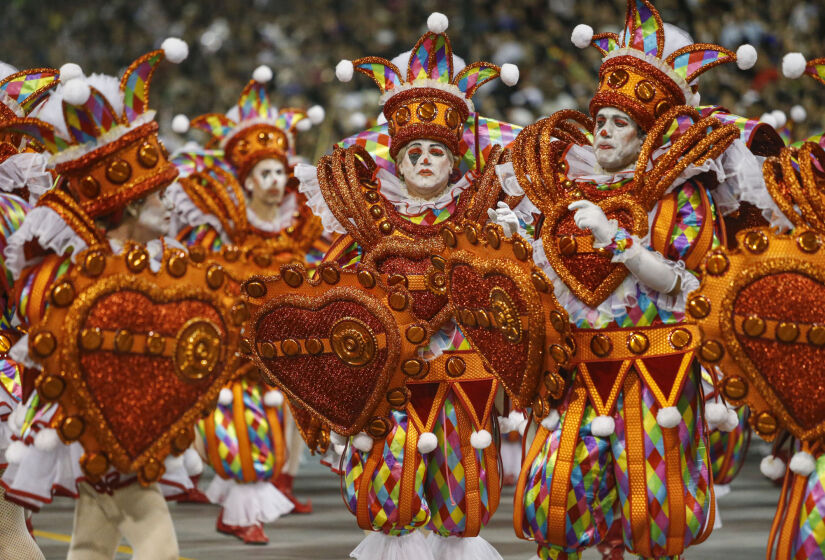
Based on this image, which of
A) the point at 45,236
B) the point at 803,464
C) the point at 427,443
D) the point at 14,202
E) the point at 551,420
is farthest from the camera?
the point at 427,443

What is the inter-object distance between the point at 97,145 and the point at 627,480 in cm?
202

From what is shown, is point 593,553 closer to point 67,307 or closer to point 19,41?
point 67,307

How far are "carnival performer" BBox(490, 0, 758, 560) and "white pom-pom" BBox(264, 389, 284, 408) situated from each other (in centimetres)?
320

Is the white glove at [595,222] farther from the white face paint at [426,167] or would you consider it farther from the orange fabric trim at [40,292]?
the orange fabric trim at [40,292]

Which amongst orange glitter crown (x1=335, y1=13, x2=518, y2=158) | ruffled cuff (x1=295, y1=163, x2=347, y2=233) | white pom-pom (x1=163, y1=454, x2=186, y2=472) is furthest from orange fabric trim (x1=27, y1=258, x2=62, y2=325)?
orange glitter crown (x1=335, y1=13, x2=518, y2=158)

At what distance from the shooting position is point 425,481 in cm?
535

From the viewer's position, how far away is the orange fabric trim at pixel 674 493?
4.51 m

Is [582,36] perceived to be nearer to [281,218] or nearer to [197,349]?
[197,349]

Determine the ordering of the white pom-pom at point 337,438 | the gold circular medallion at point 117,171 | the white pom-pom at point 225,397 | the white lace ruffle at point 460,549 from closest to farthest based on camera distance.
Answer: the gold circular medallion at point 117,171
the white pom-pom at point 337,438
the white lace ruffle at point 460,549
the white pom-pom at point 225,397

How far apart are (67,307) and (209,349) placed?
463 millimetres

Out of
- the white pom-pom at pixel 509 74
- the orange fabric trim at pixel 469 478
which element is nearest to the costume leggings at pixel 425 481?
the orange fabric trim at pixel 469 478

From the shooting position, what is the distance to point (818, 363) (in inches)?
157

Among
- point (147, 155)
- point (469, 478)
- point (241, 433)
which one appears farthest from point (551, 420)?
point (241, 433)

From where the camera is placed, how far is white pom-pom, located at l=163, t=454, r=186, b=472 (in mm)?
4543
